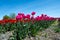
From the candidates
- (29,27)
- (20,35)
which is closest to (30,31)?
(29,27)

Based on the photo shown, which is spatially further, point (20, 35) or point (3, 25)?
point (3, 25)

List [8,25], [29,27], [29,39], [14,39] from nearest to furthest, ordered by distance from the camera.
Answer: [14,39]
[29,39]
[29,27]
[8,25]

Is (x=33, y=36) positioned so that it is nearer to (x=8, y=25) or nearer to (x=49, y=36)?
(x=49, y=36)

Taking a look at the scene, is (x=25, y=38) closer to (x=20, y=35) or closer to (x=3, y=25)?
(x=20, y=35)

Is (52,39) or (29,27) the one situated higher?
(29,27)

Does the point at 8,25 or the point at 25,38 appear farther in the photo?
the point at 8,25

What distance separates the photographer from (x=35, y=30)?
610 cm

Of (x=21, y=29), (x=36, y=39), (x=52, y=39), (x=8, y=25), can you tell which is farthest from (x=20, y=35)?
(x=8, y=25)

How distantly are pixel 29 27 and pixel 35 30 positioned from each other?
9.0 inches

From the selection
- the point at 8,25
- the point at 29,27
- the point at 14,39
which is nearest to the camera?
the point at 14,39

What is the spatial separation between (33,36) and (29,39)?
367 millimetres

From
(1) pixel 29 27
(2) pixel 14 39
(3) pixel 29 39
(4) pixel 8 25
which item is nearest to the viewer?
(2) pixel 14 39

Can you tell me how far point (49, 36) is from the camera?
6.14 m

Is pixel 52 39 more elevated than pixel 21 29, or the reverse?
pixel 21 29
